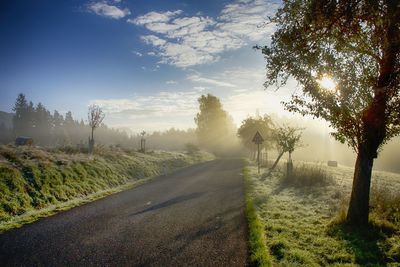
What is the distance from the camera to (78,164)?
1766 centimetres

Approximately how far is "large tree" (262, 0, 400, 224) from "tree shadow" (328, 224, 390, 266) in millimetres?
496

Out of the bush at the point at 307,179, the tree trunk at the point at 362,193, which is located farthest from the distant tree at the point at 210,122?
the tree trunk at the point at 362,193

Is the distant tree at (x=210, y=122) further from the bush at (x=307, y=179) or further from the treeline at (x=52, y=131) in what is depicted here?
the bush at (x=307, y=179)

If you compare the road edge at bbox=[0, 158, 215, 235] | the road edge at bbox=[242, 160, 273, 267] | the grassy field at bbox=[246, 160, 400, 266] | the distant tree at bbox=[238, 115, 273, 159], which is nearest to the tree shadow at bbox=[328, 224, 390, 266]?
the grassy field at bbox=[246, 160, 400, 266]

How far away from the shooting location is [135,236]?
25.8 ft

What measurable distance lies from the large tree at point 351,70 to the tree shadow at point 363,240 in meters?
0.50

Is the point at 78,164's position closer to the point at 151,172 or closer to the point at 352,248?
the point at 151,172

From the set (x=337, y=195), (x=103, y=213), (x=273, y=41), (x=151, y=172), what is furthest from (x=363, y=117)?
(x=151, y=172)

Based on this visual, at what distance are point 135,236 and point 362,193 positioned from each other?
692cm

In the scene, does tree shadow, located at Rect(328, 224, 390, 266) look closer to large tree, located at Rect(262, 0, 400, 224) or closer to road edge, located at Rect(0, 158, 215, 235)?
large tree, located at Rect(262, 0, 400, 224)

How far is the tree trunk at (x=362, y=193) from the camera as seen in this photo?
27.8 ft

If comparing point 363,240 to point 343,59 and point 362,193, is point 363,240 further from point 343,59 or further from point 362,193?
point 343,59

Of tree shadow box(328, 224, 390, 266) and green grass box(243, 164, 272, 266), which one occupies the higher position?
tree shadow box(328, 224, 390, 266)

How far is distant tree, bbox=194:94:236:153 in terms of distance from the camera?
264 ft
